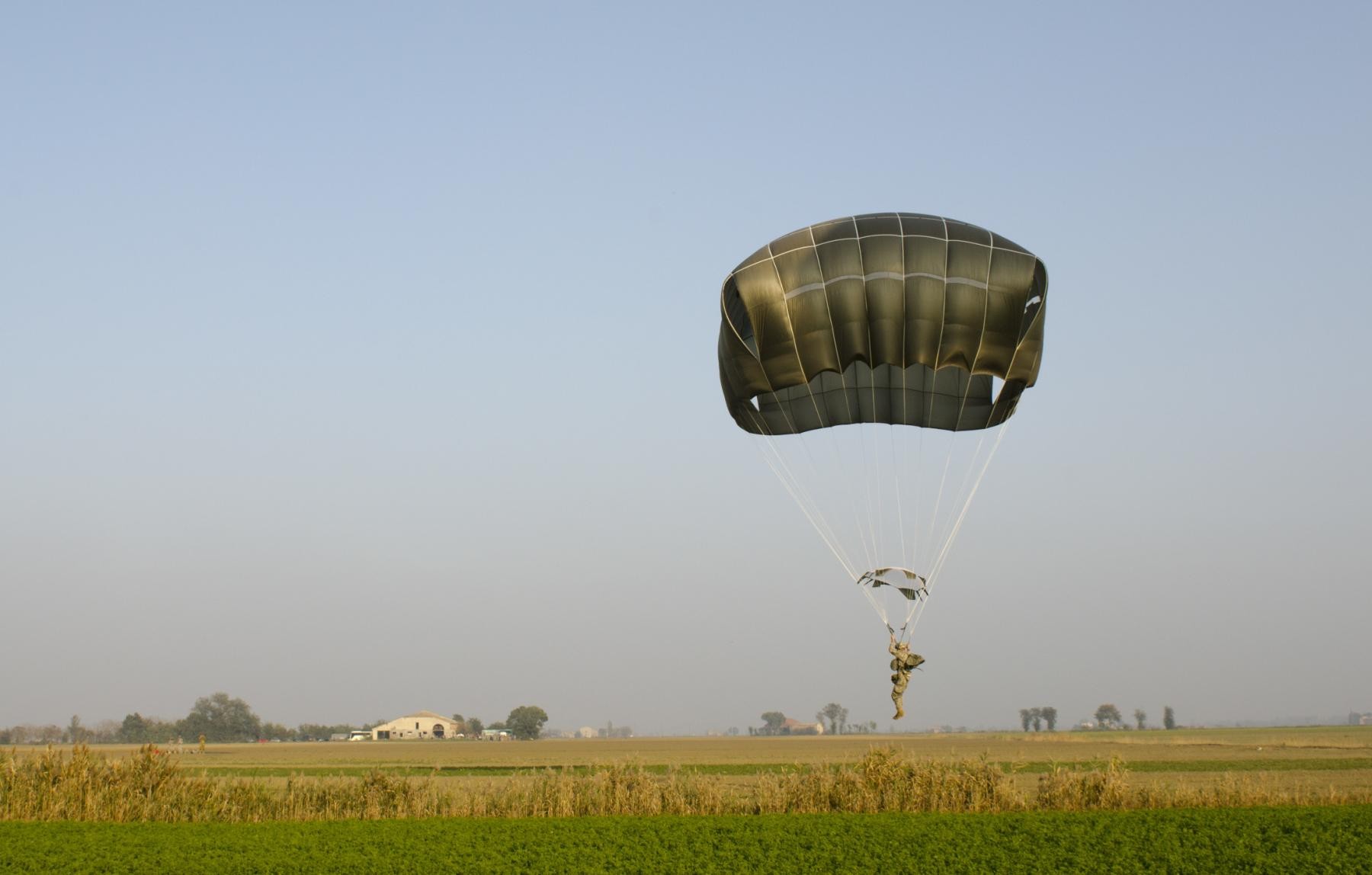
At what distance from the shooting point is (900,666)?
19.5 meters

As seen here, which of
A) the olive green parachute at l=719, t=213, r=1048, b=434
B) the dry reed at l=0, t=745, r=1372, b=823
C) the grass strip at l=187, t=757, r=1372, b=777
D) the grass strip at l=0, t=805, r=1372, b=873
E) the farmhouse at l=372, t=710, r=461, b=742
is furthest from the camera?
the farmhouse at l=372, t=710, r=461, b=742

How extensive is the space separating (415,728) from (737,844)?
158 meters

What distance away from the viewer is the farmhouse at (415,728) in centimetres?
16062

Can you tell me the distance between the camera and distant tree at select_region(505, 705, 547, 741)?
7072 inches

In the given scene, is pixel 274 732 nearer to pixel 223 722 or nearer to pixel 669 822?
pixel 223 722

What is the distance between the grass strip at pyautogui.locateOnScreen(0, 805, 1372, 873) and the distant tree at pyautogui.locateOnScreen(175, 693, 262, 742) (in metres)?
165

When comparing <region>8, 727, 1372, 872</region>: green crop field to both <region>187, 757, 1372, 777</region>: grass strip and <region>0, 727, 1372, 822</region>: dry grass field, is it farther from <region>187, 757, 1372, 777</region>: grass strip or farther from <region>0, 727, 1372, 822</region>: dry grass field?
<region>187, 757, 1372, 777</region>: grass strip

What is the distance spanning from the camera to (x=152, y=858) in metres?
14.3

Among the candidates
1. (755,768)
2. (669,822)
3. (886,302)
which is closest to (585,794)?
(669,822)

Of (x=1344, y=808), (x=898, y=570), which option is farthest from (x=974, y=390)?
(x=1344, y=808)

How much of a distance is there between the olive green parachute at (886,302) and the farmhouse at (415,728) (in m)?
149

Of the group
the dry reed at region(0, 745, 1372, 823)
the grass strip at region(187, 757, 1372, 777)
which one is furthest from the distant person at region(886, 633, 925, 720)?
the grass strip at region(187, 757, 1372, 777)

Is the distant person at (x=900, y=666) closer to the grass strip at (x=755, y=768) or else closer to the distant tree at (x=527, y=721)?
the grass strip at (x=755, y=768)

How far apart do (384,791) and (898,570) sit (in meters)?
9.91
